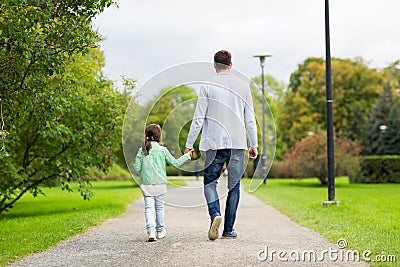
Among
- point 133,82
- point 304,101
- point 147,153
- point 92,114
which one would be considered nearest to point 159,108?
point 147,153

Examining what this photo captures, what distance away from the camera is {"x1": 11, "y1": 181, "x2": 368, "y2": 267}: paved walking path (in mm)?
7148

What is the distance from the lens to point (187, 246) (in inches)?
328

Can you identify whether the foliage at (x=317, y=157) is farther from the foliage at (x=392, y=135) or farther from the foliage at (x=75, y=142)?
the foliage at (x=75, y=142)

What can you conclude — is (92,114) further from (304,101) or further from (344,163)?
(304,101)

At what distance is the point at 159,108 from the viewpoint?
10828 millimetres

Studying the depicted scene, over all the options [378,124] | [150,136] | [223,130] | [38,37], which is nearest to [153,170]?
[150,136]

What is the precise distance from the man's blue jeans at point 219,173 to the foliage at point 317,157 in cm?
2626

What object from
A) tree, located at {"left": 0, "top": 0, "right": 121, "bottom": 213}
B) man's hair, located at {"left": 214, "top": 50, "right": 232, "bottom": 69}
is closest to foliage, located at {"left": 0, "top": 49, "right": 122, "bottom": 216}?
tree, located at {"left": 0, "top": 0, "right": 121, "bottom": 213}

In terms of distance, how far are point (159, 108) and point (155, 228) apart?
222 cm

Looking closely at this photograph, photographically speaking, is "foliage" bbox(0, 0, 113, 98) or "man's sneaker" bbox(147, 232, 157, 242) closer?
"foliage" bbox(0, 0, 113, 98)

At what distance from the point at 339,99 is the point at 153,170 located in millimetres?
48977

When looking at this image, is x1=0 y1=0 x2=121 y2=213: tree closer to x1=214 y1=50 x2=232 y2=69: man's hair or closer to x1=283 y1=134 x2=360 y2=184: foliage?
x1=214 y1=50 x2=232 y2=69: man's hair

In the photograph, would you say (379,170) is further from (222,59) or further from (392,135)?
(222,59)

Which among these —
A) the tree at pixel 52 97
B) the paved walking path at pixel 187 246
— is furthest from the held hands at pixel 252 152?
the tree at pixel 52 97
